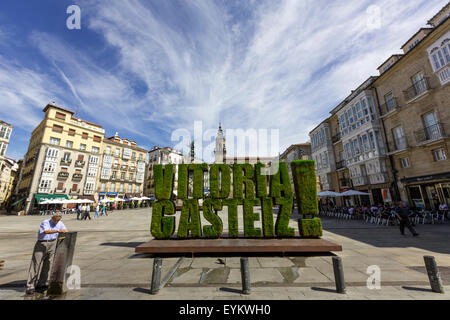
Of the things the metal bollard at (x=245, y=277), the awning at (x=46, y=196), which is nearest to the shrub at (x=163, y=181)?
the metal bollard at (x=245, y=277)

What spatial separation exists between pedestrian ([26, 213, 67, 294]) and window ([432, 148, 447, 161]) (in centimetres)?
2515

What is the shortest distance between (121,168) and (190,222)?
158 feet

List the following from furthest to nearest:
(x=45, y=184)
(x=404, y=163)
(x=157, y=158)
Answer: (x=157, y=158) < (x=45, y=184) < (x=404, y=163)

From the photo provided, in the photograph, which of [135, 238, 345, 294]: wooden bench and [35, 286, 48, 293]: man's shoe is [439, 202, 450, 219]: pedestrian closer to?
[135, 238, 345, 294]: wooden bench

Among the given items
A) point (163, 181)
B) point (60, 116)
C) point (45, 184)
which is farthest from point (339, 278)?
point (60, 116)

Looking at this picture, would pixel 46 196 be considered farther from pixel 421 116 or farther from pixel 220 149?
pixel 421 116

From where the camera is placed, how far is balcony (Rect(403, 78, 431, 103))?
16731 millimetres

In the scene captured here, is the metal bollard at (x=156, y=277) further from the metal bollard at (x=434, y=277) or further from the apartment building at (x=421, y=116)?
the apartment building at (x=421, y=116)

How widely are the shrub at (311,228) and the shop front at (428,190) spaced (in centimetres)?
1523

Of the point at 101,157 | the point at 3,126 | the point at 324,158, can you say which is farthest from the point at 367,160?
the point at 3,126

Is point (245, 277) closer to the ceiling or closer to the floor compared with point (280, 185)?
closer to the floor

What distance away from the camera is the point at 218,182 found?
8.76 metres

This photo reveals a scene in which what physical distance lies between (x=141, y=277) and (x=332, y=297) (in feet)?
16.0

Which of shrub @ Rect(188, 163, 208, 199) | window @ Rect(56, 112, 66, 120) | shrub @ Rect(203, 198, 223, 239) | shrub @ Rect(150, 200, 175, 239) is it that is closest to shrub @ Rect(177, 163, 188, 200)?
shrub @ Rect(188, 163, 208, 199)
